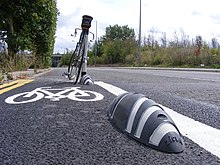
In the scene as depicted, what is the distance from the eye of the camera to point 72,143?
2080mm

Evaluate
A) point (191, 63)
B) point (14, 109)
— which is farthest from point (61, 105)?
point (191, 63)

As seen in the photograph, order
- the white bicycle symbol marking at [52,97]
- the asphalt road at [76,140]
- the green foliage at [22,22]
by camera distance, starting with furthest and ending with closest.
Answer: the green foliage at [22,22] < the white bicycle symbol marking at [52,97] < the asphalt road at [76,140]

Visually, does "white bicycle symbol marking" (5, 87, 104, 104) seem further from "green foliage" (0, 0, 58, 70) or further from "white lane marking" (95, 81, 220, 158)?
"green foliage" (0, 0, 58, 70)

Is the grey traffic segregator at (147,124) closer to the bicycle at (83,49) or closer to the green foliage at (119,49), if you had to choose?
the bicycle at (83,49)

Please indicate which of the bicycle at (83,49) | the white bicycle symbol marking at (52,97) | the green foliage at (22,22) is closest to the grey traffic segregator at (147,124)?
the white bicycle symbol marking at (52,97)

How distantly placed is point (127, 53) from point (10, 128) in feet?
187

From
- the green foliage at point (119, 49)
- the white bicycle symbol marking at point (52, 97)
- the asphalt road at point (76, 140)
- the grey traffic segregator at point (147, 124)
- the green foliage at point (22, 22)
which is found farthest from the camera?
the green foliage at point (119, 49)

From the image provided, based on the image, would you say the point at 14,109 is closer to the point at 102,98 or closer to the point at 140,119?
the point at 102,98

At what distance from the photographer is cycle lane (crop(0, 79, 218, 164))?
1.77m

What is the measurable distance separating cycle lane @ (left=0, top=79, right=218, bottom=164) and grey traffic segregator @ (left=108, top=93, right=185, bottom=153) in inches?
2.2

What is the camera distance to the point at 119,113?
104 inches

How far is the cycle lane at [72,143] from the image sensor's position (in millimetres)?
1766

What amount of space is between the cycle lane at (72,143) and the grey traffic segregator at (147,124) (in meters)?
0.06

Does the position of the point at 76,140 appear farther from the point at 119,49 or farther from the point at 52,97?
the point at 119,49
